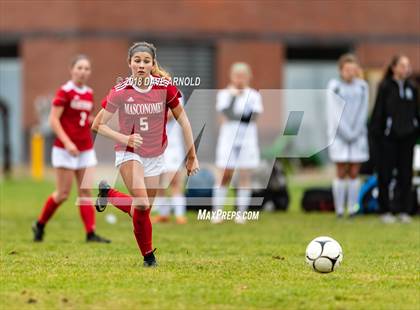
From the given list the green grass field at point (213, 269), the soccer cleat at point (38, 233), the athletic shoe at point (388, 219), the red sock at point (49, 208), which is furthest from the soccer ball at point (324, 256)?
the athletic shoe at point (388, 219)

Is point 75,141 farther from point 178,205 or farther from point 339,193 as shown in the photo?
point 339,193

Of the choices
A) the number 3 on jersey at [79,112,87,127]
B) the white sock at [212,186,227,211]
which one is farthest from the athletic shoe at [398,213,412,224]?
the number 3 on jersey at [79,112,87,127]

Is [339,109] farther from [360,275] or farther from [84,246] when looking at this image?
[360,275]

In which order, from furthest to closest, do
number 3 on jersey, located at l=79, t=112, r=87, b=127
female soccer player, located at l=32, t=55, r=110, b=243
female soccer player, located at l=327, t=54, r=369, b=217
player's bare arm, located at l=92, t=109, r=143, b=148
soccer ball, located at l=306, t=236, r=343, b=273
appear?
female soccer player, located at l=327, t=54, r=369, b=217 → number 3 on jersey, located at l=79, t=112, r=87, b=127 → female soccer player, located at l=32, t=55, r=110, b=243 → player's bare arm, located at l=92, t=109, r=143, b=148 → soccer ball, located at l=306, t=236, r=343, b=273

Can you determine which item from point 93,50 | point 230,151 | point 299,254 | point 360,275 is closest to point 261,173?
point 230,151

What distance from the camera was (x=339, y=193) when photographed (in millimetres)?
15352

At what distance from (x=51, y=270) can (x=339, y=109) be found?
7.24 meters

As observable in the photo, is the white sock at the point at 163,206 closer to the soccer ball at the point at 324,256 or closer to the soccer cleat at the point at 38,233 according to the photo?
the soccer cleat at the point at 38,233

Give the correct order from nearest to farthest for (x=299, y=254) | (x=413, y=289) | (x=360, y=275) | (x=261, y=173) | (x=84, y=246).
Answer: (x=413, y=289)
(x=360, y=275)
(x=299, y=254)
(x=84, y=246)
(x=261, y=173)

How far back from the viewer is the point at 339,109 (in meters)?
15.1

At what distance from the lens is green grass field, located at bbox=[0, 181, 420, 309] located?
727 cm

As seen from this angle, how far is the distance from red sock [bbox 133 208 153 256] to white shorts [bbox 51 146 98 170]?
302 cm

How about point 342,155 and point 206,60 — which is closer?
point 342,155

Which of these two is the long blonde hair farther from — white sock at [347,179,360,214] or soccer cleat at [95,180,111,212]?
white sock at [347,179,360,214]
